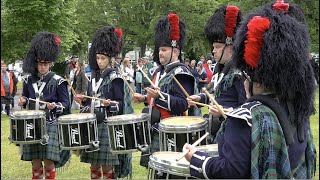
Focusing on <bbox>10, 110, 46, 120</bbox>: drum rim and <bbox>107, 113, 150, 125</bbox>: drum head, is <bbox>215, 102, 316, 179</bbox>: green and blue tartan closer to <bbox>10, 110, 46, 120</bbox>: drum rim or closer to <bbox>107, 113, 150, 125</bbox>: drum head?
<bbox>107, 113, 150, 125</bbox>: drum head

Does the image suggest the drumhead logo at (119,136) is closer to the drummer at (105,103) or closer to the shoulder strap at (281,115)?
the drummer at (105,103)

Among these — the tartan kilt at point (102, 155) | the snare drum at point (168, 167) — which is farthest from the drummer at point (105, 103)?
the snare drum at point (168, 167)

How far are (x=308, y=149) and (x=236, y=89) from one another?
1.00 metres

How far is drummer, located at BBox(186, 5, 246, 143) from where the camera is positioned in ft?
12.1

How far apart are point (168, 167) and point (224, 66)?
129 cm

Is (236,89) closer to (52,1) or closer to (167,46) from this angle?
(167,46)

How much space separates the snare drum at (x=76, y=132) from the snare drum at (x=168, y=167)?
6.65 ft

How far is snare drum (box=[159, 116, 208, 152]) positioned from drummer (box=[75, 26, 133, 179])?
1.63 meters

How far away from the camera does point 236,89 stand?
12.2 ft

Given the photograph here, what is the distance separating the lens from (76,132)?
4945mm

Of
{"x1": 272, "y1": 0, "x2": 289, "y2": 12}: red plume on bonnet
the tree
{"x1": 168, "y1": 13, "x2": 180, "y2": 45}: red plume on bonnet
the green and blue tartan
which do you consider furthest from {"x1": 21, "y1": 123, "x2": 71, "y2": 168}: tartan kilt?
the tree

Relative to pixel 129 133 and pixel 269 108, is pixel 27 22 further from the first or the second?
pixel 269 108

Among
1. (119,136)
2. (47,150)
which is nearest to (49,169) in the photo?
(47,150)

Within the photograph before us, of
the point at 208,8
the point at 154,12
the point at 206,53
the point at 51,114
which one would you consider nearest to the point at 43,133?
the point at 51,114
